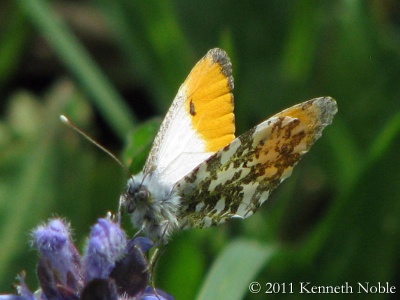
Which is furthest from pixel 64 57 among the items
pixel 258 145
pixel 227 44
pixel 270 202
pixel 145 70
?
pixel 258 145

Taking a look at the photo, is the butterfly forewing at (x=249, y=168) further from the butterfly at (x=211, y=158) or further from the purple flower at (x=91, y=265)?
the purple flower at (x=91, y=265)

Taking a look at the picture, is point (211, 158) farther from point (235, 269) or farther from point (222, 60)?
point (235, 269)

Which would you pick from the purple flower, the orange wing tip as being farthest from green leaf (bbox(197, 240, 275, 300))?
the orange wing tip

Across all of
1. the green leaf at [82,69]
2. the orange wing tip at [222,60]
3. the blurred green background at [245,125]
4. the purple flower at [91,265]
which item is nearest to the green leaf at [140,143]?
the blurred green background at [245,125]

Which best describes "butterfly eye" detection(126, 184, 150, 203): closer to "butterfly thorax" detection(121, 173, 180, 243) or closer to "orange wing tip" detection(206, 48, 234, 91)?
"butterfly thorax" detection(121, 173, 180, 243)

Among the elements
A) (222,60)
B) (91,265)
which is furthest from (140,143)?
(91,265)
